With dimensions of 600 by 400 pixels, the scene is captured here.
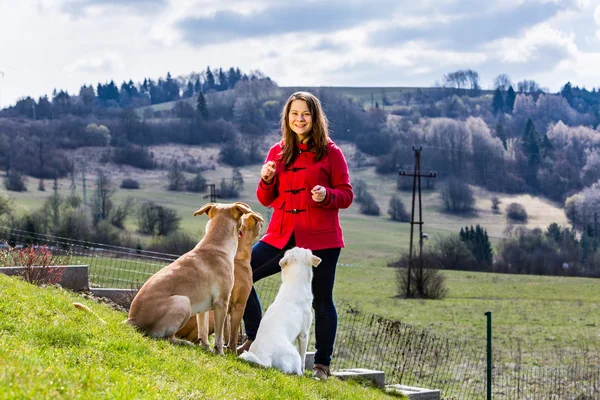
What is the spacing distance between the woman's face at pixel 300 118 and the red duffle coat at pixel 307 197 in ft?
0.69

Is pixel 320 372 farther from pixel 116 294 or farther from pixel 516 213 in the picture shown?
pixel 516 213

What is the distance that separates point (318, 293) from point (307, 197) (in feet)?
3.34

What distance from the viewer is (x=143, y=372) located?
6.47m

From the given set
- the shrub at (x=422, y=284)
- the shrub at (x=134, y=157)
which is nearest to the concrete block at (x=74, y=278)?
the shrub at (x=422, y=284)

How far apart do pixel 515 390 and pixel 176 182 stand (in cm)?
12765

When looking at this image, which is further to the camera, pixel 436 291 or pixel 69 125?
pixel 69 125

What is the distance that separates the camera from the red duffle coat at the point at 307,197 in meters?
8.80

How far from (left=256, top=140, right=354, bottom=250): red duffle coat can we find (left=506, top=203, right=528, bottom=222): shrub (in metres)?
141

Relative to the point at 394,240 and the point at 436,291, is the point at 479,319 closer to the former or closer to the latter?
the point at 436,291

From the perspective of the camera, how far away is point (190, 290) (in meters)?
8.39

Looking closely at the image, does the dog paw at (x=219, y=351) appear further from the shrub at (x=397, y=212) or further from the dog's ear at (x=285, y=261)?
the shrub at (x=397, y=212)

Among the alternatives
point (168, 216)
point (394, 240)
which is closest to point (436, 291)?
point (168, 216)

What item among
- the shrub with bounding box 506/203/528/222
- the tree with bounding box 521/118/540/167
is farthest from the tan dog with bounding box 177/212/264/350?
the tree with bounding box 521/118/540/167

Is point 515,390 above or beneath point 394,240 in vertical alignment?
above
